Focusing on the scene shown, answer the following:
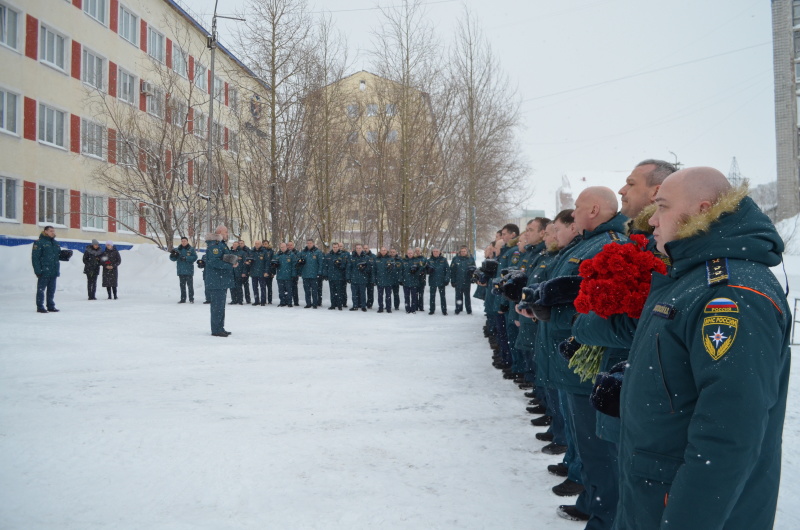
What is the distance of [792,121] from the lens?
40.9 m

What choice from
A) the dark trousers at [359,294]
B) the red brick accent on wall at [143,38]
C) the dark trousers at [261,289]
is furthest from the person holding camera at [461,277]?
the red brick accent on wall at [143,38]

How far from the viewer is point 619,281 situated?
2670 mm

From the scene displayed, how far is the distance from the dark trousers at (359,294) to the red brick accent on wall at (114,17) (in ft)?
64.5

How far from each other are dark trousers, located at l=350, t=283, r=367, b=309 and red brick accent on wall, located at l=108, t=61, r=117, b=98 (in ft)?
57.0

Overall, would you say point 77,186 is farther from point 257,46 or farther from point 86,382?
point 86,382

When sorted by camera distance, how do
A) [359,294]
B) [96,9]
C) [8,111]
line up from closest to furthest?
[359,294] → [8,111] → [96,9]

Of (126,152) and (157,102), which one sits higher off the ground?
(157,102)

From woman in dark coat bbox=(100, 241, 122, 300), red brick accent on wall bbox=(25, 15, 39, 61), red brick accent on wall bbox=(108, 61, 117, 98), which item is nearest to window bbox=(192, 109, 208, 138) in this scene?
red brick accent on wall bbox=(108, 61, 117, 98)

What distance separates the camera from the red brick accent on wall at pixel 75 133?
1047 inches

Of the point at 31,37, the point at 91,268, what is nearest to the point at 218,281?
the point at 91,268

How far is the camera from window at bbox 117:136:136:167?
83.5 feet

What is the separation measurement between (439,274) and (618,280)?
52.2 ft

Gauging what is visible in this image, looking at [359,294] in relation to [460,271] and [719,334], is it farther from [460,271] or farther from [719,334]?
[719,334]

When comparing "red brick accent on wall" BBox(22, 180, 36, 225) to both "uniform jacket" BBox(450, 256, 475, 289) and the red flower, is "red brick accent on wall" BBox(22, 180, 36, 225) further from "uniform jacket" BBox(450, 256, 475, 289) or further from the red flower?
the red flower
